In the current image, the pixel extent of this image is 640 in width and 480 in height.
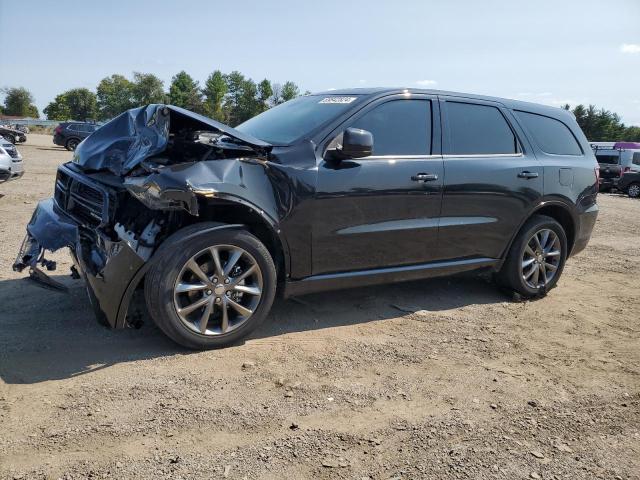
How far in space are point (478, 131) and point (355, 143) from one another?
1.60m

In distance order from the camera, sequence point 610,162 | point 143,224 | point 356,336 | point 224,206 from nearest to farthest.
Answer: point 143,224 < point 224,206 < point 356,336 < point 610,162

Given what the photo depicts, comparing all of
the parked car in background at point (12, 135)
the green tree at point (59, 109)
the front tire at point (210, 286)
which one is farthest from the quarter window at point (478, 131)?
the green tree at point (59, 109)

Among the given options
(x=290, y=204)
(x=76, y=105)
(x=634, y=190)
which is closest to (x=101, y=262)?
(x=290, y=204)

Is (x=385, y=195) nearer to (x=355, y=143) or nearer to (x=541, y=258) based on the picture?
(x=355, y=143)

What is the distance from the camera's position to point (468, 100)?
4836 mm

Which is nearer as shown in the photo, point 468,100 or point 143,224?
point 143,224

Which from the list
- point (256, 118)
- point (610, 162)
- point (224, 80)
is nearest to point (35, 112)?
point (224, 80)

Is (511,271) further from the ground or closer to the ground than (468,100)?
closer to the ground

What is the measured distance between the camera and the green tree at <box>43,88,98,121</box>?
11475 cm

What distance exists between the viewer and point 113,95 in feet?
396

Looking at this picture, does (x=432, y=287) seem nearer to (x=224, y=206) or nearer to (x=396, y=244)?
(x=396, y=244)

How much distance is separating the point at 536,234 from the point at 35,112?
129811mm

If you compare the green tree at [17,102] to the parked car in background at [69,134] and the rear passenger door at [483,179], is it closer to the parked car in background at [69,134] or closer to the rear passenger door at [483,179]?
the parked car in background at [69,134]

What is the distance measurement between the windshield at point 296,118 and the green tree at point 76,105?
121330 millimetres
